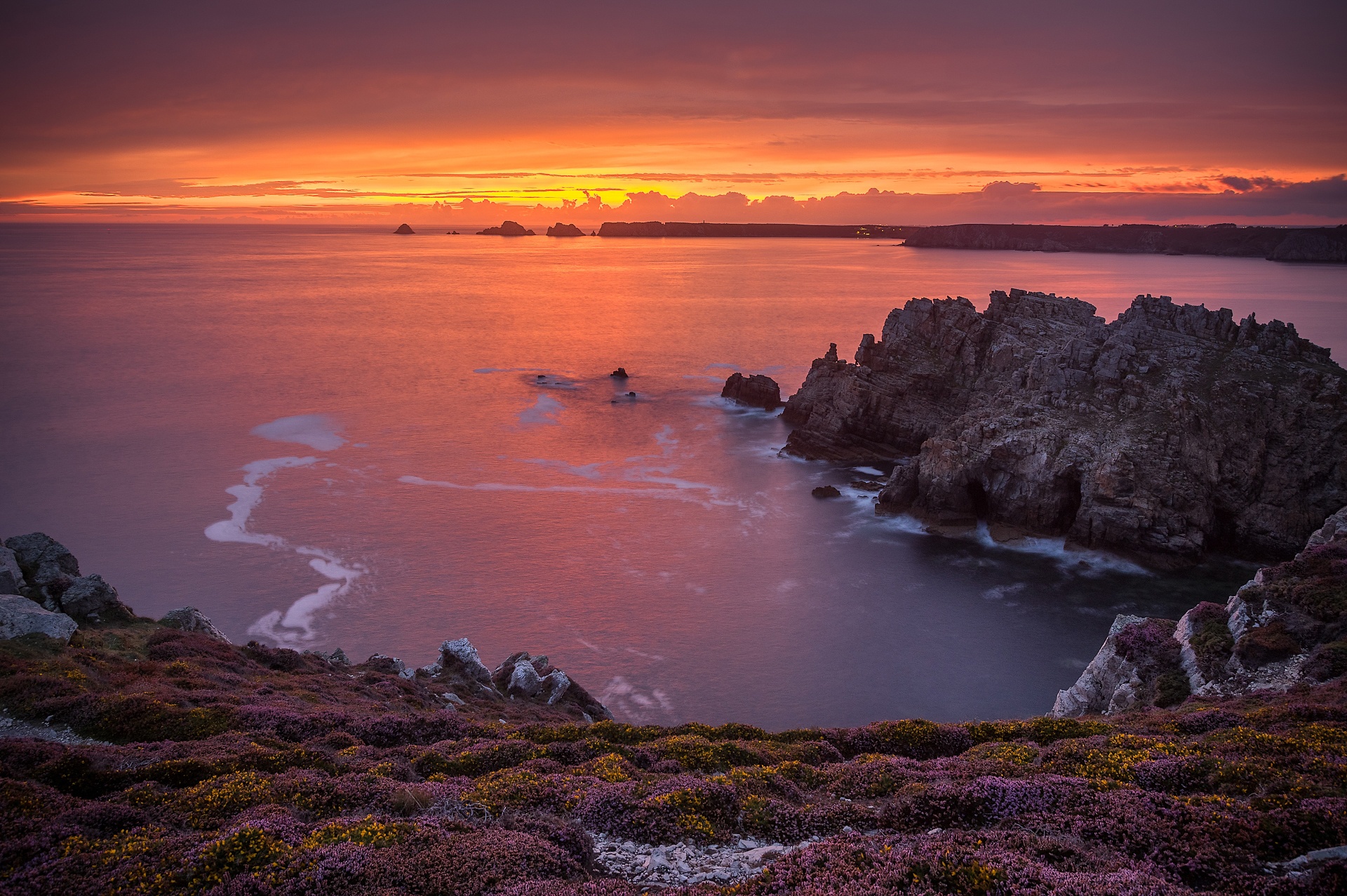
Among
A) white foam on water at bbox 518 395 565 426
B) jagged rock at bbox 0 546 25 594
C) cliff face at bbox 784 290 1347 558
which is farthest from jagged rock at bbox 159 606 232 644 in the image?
white foam on water at bbox 518 395 565 426

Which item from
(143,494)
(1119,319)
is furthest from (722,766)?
(1119,319)

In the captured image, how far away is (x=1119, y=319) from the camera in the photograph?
62250mm

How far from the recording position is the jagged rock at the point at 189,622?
97.1 ft

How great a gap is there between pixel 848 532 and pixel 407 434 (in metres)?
44.2

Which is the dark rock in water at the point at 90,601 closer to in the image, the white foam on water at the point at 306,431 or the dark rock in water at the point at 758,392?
the white foam on water at the point at 306,431

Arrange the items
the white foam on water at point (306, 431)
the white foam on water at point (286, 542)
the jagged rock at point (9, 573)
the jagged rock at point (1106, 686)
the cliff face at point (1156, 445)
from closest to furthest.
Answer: the jagged rock at point (9, 573) < the jagged rock at point (1106, 686) < the white foam on water at point (286, 542) < the cliff face at point (1156, 445) < the white foam on water at point (306, 431)

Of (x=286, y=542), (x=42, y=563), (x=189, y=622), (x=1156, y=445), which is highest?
(x=1156, y=445)

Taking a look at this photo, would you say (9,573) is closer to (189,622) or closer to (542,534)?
(189,622)

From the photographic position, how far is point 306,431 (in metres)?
73.8

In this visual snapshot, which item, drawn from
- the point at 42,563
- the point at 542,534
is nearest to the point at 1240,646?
the point at 542,534

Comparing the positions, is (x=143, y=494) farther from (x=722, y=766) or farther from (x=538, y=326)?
(x=538, y=326)

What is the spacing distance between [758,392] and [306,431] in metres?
48.0

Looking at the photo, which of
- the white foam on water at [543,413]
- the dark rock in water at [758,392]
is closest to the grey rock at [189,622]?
the white foam on water at [543,413]

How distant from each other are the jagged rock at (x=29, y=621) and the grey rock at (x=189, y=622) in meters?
4.54
